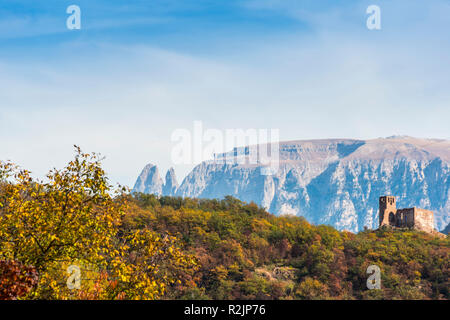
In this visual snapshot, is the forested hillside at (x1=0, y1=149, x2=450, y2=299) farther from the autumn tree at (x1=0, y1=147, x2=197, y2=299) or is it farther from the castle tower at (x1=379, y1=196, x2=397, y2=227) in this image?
the autumn tree at (x1=0, y1=147, x2=197, y2=299)

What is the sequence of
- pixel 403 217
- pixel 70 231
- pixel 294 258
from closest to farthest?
pixel 70 231 < pixel 294 258 < pixel 403 217

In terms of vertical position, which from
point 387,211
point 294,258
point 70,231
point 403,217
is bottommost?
point 294,258

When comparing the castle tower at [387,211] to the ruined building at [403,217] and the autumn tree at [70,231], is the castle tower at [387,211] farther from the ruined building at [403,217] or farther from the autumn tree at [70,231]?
the autumn tree at [70,231]

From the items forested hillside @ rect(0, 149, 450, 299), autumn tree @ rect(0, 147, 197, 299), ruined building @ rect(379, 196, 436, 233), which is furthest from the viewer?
ruined building @ rect(379, 196, 436, 233)

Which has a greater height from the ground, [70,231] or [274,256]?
[70,231]

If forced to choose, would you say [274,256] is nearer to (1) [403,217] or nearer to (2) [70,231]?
(1) [403,217]

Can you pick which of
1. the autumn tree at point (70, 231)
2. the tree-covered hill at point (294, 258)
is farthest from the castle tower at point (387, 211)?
the autumn tree at point (70, 231)

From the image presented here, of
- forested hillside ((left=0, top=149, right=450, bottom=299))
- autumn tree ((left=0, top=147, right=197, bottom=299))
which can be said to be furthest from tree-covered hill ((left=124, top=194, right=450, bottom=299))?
autumn tree ((left=0, top=147, right=197, bottom=299))

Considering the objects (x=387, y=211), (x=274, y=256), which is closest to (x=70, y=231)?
(x=274, y=256)
